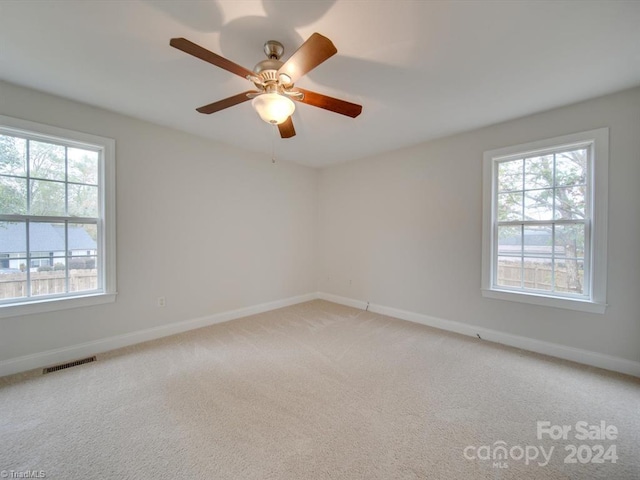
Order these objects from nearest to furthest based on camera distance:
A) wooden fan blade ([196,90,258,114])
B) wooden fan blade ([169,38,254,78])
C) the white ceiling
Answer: wooden fan blade ([169,38,254,78]) → the white ceiling → wooden fan blade ([196,90,258,114])

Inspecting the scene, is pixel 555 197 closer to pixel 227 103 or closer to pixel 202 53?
pixel 227 103

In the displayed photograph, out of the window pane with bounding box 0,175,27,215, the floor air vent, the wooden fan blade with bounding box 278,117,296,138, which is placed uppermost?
the wooden fan blade with bounding box 278,117,296,138

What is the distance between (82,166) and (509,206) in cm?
480

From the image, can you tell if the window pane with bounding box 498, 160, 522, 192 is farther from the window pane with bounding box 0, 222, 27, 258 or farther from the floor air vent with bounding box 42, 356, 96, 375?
the window pane with bounding box 0, 222, 27, 258

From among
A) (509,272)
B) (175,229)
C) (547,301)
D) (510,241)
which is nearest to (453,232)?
(510,241)

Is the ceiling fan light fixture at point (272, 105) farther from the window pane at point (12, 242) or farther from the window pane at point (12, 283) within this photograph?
the window pane at point (12, 283)

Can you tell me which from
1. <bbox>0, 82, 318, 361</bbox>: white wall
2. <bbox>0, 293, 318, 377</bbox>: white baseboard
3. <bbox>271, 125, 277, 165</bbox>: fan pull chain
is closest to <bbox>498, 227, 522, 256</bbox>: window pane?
<bbox>271, 125, 277, 165</bbox>: fan pull chain

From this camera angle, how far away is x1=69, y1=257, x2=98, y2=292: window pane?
8.71 feet

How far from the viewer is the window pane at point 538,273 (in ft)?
9.23

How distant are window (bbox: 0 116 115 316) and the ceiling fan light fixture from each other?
2.19m

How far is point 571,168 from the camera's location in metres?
2.68

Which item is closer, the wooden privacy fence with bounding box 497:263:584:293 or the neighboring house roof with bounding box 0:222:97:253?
the neighboring house roof with bounding box 0:222:97:253

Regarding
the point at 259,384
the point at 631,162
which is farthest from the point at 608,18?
the point at 259,384

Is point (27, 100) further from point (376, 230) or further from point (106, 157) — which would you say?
point (376, 230)
